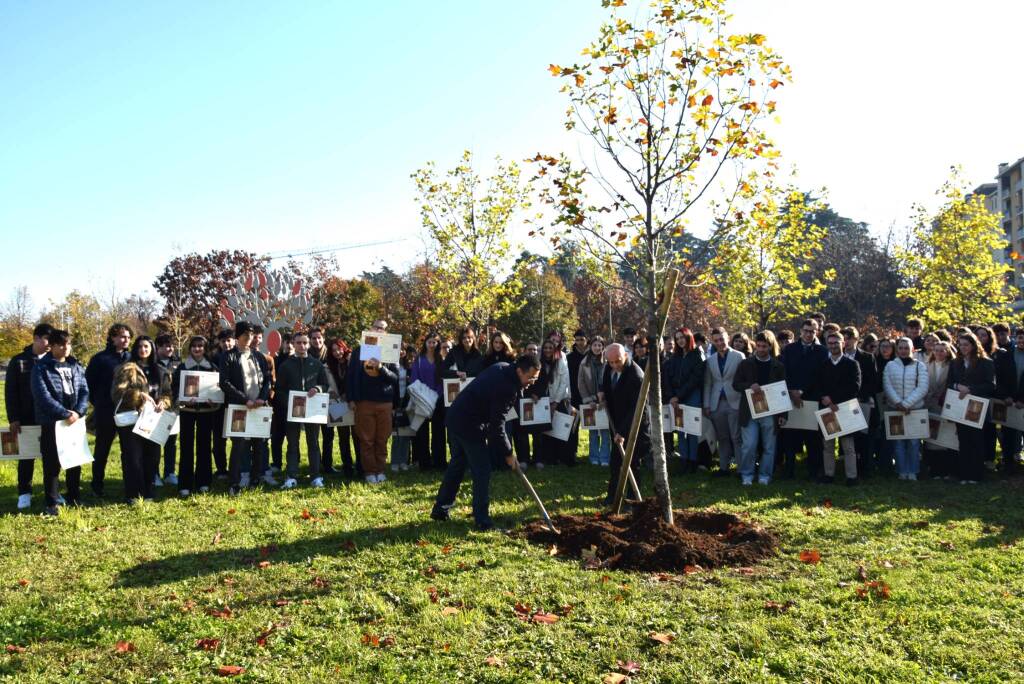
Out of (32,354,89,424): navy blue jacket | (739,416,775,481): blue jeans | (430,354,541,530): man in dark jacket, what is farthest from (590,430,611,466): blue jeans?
(32,354,89,424): navy blue jacket

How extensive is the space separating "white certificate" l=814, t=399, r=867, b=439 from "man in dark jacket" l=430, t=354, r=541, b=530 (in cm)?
510

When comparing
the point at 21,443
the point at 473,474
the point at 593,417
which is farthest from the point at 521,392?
the point at 21,443

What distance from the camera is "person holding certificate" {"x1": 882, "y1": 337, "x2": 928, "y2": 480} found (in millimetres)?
10867

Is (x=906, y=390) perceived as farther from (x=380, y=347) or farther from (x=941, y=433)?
(x=380, y=347)

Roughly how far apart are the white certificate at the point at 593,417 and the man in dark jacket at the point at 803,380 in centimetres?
287

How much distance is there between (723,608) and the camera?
5719 millimetres

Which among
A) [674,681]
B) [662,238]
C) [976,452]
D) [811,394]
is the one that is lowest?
[674,681]

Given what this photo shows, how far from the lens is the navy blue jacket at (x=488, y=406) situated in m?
8.12

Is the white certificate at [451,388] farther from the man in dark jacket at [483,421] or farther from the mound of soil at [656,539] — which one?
the mound of soil at [656,539]

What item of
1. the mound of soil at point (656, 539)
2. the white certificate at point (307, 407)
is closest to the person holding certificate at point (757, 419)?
the mound of soil at point (656, 539)

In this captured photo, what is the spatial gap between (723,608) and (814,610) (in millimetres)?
699

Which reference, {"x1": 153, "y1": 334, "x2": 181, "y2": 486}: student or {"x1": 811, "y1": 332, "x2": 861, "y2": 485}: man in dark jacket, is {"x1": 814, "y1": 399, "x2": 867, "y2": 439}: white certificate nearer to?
{"x1": 811, "y1": 332, "x2": 861, "y2": 485}: man in dark jacket

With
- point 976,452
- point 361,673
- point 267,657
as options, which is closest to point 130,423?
point 267,657

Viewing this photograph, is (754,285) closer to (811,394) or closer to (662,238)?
(811,394)
